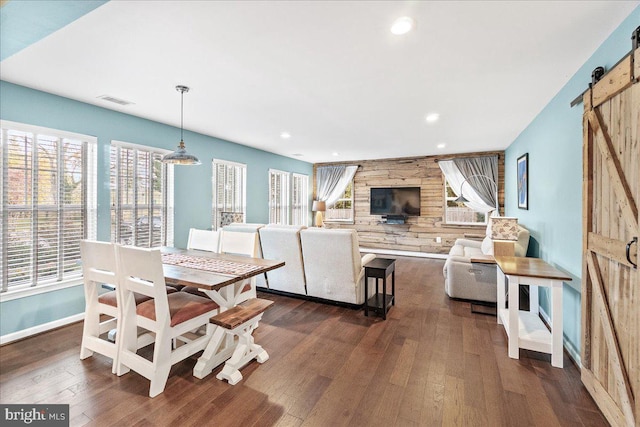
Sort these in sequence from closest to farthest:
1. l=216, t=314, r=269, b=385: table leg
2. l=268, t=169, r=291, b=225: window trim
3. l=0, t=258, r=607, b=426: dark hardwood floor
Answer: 1. l=0, t=258, r=607, b=426: dark hardwood floor
2. l=216, t=314, r=269, b=385: table leg
3. l=268, t=169, r=291, b=225: window trim

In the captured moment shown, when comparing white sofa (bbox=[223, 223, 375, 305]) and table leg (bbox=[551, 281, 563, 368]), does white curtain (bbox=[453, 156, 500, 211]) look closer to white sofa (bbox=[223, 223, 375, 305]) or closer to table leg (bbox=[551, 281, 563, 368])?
white sofa (bbox=[223, 223, 375, 305])

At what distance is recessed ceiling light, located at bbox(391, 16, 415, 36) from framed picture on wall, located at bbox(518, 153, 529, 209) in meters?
3.39

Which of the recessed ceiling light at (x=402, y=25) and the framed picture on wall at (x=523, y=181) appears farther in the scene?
the framed picture on wall at (x=523, y=181)

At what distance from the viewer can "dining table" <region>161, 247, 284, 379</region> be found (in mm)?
2096

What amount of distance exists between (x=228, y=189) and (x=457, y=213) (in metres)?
5.24

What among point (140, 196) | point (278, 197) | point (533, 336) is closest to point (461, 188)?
point (278, 197)

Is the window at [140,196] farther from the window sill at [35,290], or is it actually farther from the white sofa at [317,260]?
the white sofa at [317,260]

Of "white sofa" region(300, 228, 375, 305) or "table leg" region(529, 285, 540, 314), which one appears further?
"white sofa" region(300, 228, 375, 305)

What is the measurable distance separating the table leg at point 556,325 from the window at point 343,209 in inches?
234

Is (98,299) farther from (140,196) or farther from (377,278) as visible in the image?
(377,278)

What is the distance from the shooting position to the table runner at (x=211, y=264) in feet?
7.67

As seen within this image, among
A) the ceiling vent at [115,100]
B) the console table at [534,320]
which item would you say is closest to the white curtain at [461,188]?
the console table at [534,320]

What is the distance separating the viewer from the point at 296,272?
371cm

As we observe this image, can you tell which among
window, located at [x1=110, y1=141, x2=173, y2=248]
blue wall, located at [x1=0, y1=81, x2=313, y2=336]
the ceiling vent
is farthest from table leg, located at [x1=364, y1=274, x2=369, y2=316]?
the ceiling vent
